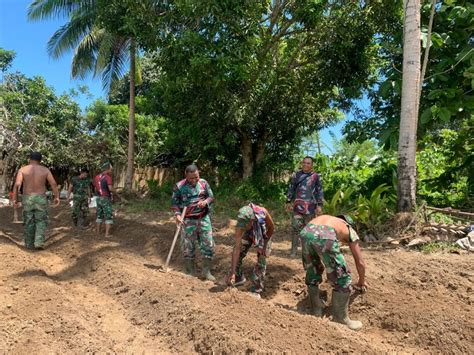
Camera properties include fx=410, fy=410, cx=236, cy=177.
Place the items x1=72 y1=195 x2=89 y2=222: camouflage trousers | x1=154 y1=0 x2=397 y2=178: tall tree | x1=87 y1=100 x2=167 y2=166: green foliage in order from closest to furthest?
x1=154 y1=0 x2=397 y2=178: tall tree < x1=72 y1=195 x2=89 y2=222: camouflage trousers < x1=87 y1=100 x2=167 y2=166: green foliage

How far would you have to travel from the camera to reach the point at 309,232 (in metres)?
4.32

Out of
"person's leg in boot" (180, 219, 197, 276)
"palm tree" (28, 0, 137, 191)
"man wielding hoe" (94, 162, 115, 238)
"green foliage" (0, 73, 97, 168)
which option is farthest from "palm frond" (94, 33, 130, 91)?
"person's leg in boot" (180, 219, 197, 276)

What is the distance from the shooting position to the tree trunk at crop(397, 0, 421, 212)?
22.4ft

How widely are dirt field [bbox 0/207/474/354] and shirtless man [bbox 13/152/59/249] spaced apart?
3.22ft

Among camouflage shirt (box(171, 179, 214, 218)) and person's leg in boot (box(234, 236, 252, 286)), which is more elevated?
camouflage shirt (box(171, 179, 214, 218))

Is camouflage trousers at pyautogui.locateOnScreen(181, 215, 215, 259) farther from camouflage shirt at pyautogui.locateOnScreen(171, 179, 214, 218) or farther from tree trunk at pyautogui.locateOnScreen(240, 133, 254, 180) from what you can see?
tree trunk at pyautogui.locateOnScreen(240, 133, 254, 180)

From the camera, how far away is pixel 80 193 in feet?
32.9

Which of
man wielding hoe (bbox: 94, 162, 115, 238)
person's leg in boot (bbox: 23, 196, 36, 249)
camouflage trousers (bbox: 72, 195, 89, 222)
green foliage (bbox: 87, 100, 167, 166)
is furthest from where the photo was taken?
green foliage (bbox: 87, 100, 167, 166)

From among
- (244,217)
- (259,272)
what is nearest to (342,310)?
(259,272)

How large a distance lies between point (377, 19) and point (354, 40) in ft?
2.24

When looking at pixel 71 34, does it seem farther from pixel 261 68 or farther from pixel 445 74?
pixel 445 74

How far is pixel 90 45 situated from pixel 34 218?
29.8 feet

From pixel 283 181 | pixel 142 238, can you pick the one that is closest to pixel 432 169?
pixel 283 181

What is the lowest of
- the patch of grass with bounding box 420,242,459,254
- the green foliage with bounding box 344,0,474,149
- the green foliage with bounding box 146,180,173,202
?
the patch of grass with bounding box 420,242,459,254
